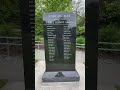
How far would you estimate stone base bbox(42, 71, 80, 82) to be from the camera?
3.48m

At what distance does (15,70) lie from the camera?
349cm

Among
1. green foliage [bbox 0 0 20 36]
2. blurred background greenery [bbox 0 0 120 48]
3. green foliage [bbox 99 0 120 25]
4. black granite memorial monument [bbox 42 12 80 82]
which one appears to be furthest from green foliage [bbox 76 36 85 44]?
green foliage [bbox 0 0 20 36]

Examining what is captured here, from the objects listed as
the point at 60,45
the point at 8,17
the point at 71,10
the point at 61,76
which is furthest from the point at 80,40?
the point at 8,17

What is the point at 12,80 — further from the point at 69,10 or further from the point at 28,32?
the point at 69,10

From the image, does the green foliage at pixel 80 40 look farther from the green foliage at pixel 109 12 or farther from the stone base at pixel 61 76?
the stone base at pixel 61 76

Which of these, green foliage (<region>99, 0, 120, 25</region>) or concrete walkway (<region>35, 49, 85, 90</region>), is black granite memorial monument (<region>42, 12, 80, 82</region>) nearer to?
concrete walkway (<region>35, 49, 85, 90</region>)

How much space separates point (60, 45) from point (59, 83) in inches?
25.4

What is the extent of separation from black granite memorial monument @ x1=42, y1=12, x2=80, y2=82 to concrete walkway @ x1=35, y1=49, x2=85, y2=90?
0.06 metres

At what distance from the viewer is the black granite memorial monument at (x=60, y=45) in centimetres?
357

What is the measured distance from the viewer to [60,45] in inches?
153

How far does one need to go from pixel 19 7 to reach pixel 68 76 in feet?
4.24

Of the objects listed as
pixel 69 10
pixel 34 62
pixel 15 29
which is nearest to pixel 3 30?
pixel 15 29

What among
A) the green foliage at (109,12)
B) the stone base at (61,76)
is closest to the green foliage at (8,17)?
the stone base at (61,76)

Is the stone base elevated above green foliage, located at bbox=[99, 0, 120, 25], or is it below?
below
